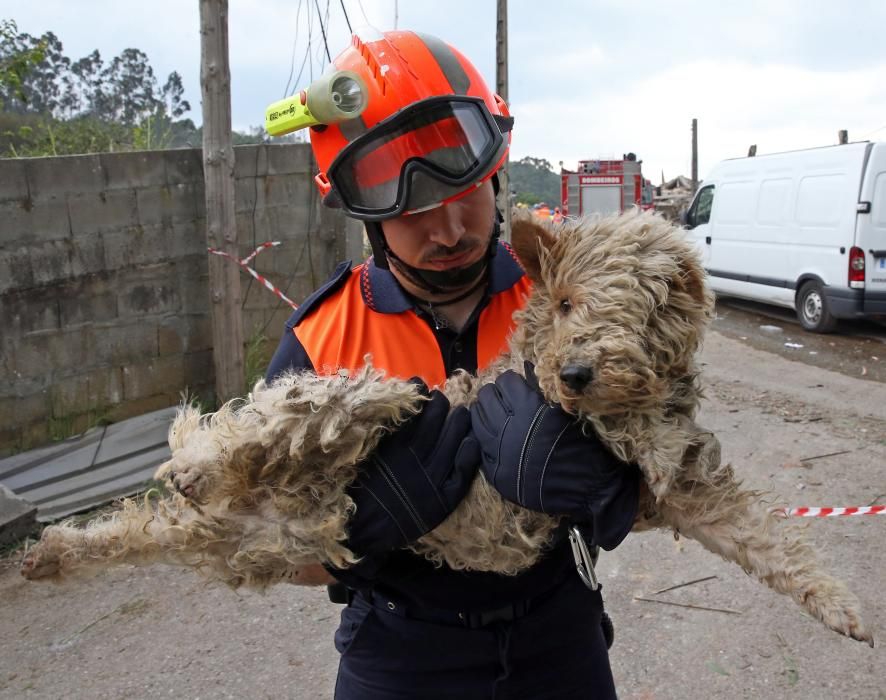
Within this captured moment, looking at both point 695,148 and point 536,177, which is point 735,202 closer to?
point 695,148

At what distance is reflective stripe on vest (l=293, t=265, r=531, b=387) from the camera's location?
2.31 m

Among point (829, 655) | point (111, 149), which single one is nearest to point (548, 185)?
point (111, 149)

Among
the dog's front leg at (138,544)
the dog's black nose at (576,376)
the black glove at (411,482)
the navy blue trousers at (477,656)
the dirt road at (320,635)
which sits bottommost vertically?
the dirt road at (320,635)

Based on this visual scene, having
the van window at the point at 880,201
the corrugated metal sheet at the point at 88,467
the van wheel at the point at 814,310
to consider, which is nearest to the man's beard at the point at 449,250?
the corrugated metal sheet at the point at 88,467

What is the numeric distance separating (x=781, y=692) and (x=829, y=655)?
0.52m

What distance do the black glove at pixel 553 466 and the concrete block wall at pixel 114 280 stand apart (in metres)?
5.97

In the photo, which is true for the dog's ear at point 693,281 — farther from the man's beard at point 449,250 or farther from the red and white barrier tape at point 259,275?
the red and white barrier tape at point 259,275

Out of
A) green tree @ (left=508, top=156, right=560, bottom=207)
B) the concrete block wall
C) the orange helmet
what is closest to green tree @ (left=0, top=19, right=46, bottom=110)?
the concrete block wall

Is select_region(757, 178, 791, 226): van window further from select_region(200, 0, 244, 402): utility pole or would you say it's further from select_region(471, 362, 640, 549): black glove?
select_region(471, 362, 640, 549): black glove

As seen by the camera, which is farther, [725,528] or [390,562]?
[390,562]

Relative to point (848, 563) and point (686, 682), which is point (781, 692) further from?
point (848, 563)

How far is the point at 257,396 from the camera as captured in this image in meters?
2.06

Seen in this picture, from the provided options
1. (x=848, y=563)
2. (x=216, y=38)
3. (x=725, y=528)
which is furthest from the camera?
(x=216, y=38)

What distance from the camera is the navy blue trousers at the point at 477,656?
7.33 ft
